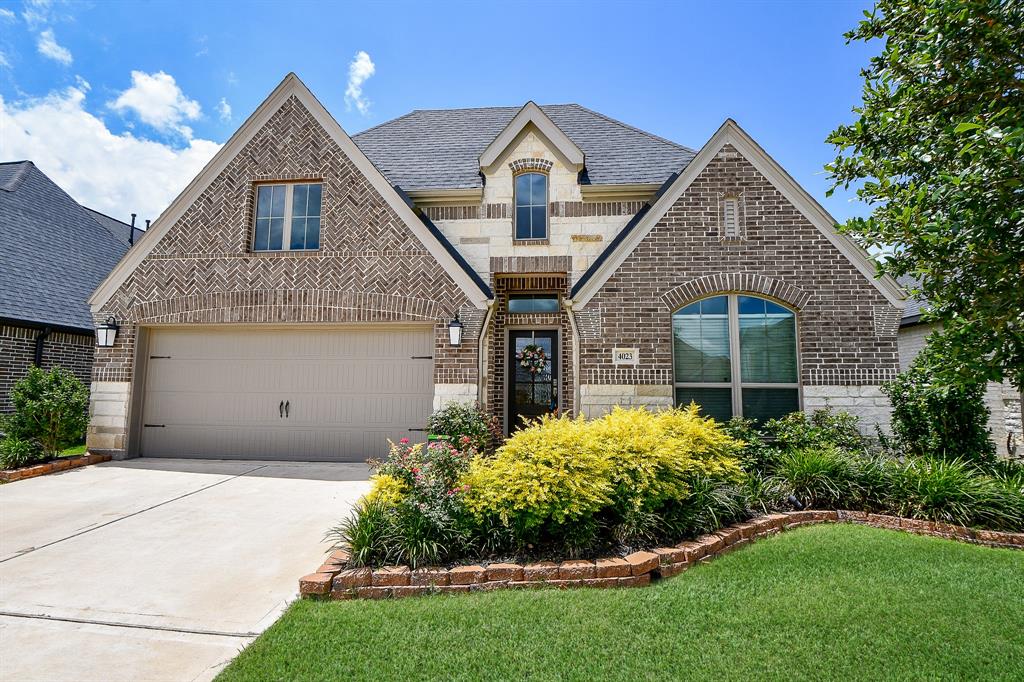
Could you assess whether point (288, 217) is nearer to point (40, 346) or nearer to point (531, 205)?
point (531, 205)

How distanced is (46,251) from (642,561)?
59.7 ft

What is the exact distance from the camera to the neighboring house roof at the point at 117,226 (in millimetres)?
18844

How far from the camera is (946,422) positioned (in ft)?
23.7

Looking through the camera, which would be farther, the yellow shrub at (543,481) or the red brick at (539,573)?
the yellow shrub at (543,481)

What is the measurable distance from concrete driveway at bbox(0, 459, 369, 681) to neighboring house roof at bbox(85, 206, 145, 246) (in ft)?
46.6

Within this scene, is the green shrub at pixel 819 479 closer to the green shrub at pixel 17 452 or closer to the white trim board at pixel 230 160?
the white trim board at pixel 230 160

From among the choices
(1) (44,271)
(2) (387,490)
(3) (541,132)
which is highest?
(3) (541,132)

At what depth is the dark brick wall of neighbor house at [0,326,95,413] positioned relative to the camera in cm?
1136

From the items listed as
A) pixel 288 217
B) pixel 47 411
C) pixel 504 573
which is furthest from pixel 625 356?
pixel 47 411

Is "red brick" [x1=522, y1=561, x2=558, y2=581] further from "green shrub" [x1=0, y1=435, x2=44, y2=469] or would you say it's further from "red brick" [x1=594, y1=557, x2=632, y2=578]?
"green shrub" [x1=0, y1=435, x2=44, y2=469]

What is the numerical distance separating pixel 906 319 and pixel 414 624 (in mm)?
13653

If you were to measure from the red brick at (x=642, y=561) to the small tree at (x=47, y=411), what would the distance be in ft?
33.5

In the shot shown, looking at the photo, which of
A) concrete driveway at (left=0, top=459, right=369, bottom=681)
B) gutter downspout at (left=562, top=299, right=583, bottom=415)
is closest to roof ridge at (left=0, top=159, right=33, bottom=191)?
concrete driveway at (left=0, top=459, right=369, bottom=681)

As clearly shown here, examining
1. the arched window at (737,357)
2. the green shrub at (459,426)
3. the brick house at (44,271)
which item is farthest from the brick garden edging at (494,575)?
the brick house at (44,271)
